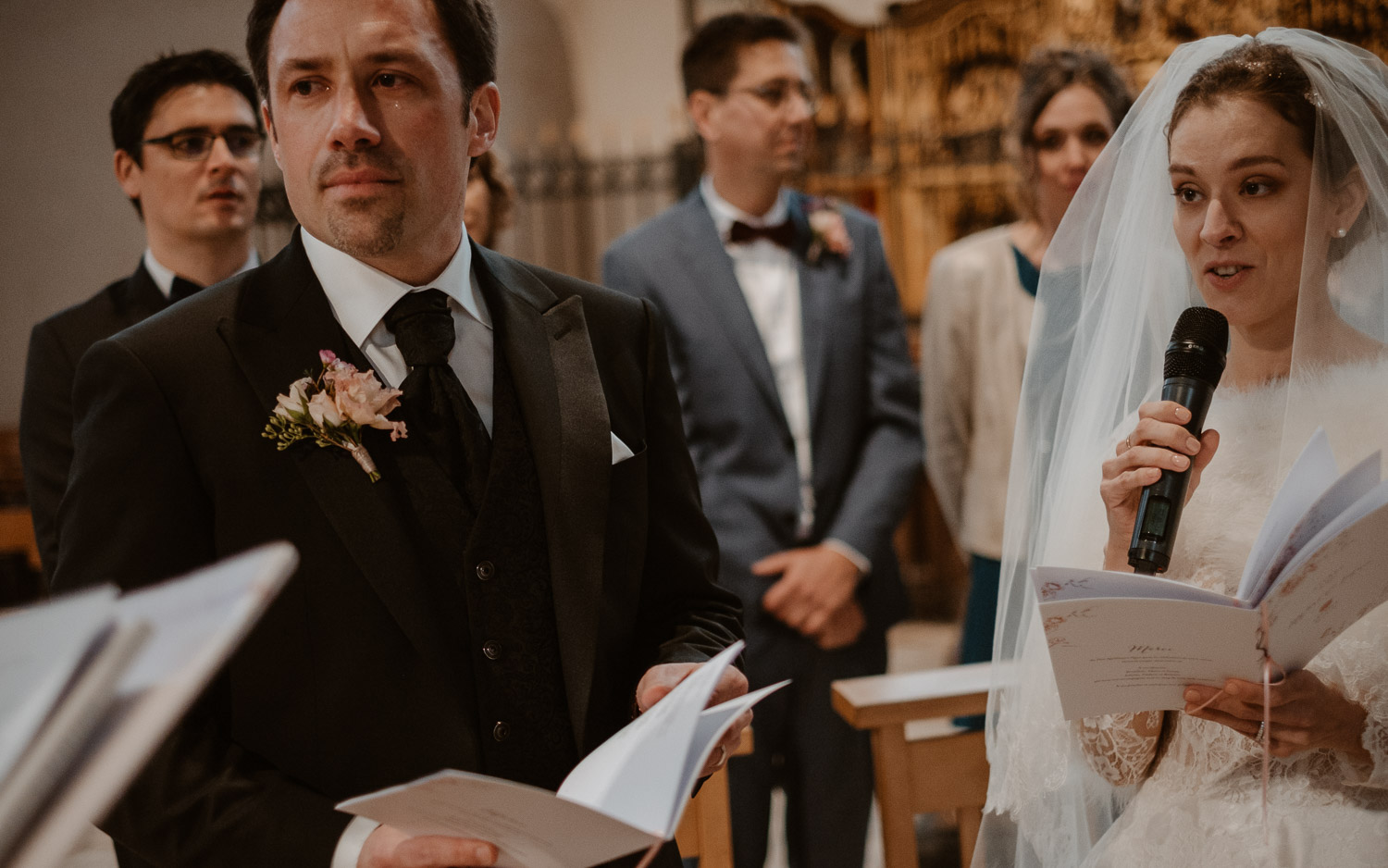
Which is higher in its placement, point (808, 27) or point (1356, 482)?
point (808, 27)

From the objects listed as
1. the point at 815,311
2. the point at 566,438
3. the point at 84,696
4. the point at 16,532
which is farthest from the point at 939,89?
the point at 84,696

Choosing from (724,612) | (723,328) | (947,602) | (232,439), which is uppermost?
(232,439)

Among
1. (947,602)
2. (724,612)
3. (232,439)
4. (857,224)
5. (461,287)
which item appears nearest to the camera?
(232,439)

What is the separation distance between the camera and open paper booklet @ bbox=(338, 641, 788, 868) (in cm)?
98

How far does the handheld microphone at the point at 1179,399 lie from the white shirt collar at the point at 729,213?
4.95 feet

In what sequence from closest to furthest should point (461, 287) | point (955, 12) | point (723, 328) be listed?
1. point (461, 287)
2. point (723, 328)
3. point (955, 12)

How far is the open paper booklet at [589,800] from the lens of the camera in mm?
983

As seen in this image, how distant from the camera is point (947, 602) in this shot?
6809 millimetres

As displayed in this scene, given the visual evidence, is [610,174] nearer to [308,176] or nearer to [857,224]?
[857,224]

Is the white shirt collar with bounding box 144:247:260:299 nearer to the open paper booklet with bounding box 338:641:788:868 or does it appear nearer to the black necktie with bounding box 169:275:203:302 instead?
the black necktie with bounding box 169:275:203:302

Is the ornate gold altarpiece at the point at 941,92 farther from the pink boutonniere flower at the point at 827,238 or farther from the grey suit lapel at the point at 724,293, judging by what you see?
the grey suit lapel at the point at 724,293

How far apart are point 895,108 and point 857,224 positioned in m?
5.15

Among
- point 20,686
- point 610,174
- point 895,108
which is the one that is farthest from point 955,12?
point 20,686

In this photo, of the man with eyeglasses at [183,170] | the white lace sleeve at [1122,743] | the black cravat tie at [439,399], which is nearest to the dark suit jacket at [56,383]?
the man with eyeglasses at [183,170]
